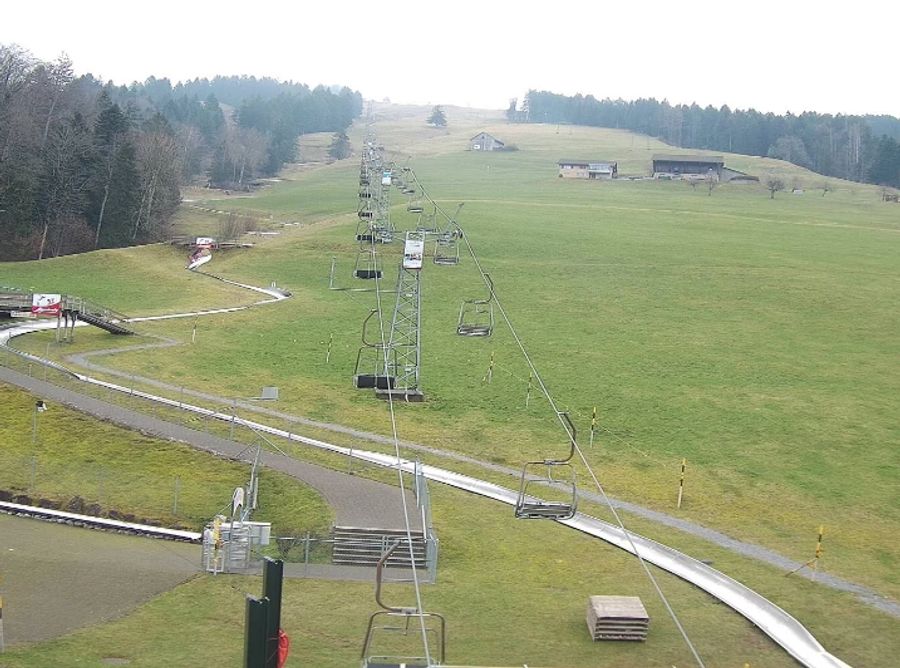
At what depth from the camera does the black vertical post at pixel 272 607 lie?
535 inches

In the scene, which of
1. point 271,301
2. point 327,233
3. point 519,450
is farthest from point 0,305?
point 327,233

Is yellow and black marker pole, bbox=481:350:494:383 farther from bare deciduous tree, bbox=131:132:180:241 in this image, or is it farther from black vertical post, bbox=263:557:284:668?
bare deciduous tree, bbox=131:132:180:241

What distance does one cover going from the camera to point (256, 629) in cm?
1338

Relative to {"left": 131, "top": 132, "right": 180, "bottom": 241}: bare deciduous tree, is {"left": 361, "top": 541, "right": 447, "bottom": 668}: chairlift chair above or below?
below

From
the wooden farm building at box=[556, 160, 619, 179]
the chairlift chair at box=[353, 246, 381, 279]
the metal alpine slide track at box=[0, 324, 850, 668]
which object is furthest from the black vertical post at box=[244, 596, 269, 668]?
the wooden farm building at box=[556, 160, 619, 179]

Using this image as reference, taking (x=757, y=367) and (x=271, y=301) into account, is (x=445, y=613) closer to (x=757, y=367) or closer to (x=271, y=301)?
(x=757, y=367)

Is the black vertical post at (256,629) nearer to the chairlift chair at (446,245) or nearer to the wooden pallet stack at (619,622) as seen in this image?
the wooden pallet stack at (619,622)

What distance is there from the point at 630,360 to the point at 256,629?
149 feet

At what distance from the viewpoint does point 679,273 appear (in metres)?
81.9

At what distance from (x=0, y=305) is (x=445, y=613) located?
41587 mm

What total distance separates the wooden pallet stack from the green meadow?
61 cm

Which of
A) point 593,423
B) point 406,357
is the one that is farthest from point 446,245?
point 593,423

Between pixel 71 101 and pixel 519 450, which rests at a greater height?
pixel 71 101

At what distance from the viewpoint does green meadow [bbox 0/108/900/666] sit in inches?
1270
